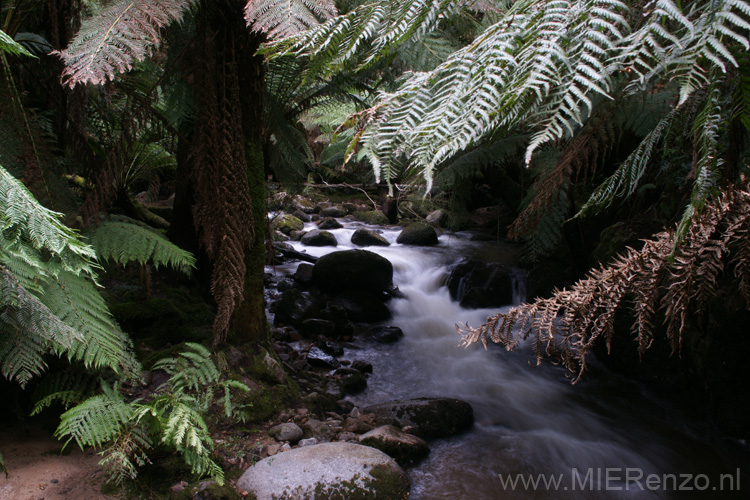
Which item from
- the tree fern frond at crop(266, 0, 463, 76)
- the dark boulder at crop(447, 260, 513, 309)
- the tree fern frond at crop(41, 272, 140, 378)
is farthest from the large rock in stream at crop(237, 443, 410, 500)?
the dark boulder at crop(447, 260, 513, 309)

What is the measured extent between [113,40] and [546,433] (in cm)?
376

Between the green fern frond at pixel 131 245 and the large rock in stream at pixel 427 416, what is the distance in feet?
6.26

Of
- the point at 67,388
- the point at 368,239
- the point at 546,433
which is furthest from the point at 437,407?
the point at 368,239

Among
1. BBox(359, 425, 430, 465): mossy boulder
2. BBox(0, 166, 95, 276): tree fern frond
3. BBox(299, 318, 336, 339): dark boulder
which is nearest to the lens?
BBox(0, 166, 95, 276): tree fern frond

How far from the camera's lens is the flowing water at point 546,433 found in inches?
110

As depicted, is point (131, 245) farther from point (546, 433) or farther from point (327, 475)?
point (546, 433)

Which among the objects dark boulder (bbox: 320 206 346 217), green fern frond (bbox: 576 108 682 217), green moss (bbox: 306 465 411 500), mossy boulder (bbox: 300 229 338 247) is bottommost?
green moss (bbox: 306 465 411 500)

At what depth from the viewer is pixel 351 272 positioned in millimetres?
5922

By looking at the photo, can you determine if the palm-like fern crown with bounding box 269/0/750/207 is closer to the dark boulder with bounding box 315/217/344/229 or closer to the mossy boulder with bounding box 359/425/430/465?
the mossy boulder with bounding box 359/425/430/465

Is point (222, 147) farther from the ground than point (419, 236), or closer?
farther from the ground

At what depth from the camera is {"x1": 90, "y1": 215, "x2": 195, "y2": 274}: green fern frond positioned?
2184 millimetres

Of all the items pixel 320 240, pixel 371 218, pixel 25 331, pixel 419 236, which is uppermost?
pixel 371 218

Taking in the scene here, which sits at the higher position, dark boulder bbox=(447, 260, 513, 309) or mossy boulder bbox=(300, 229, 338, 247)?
mossy boulder bbox=(300, 229, 338, 247)

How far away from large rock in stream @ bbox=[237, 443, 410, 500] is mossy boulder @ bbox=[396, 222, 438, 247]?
6.10 metres
